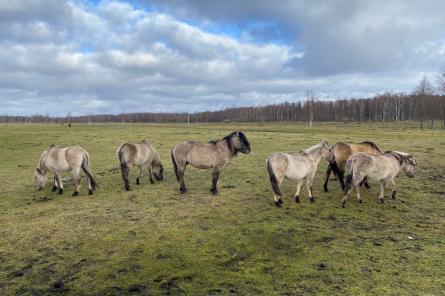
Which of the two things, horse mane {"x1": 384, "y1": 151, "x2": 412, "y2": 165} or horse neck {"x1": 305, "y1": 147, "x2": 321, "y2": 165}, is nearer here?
horse neck {"x1": 305, "y1": 147, "x2": 321, "y2": 165}

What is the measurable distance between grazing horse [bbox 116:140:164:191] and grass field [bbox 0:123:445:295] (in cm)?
76

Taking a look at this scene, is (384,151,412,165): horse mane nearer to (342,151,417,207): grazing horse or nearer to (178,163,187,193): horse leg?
(342,151,417,207): grazing horse

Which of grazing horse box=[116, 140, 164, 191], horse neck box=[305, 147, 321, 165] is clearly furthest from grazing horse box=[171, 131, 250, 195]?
horse neck box=[305, 147, 321, 165]

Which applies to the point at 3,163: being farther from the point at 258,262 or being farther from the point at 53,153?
the point at 258,262

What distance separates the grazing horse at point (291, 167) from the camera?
10414 mm

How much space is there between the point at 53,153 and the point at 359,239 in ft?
35.6

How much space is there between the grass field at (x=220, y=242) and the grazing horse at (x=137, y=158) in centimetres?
76

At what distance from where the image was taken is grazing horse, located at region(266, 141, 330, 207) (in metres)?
10.4

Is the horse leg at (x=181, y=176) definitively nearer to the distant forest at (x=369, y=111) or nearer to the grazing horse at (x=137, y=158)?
the grazing horse at (x=137, y=158)

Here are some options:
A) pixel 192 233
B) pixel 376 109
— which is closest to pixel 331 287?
pixel 192 233

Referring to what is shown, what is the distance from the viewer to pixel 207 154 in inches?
474

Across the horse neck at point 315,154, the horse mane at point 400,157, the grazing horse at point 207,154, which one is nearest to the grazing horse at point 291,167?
the horse neck at point 315,154

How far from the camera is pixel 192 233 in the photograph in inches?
320

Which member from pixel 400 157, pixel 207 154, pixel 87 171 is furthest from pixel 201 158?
pixel 400 157
